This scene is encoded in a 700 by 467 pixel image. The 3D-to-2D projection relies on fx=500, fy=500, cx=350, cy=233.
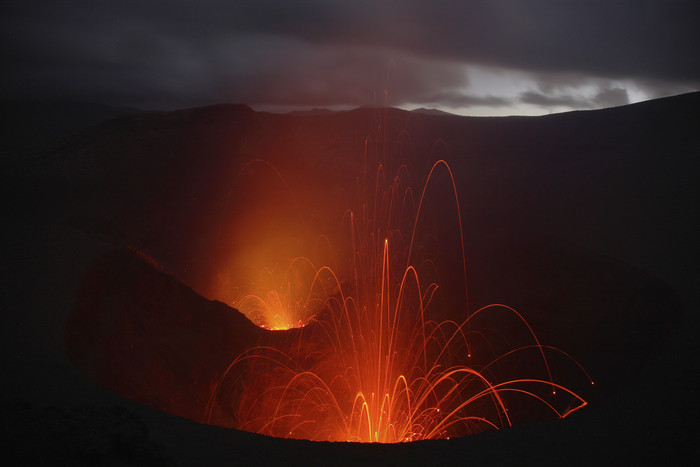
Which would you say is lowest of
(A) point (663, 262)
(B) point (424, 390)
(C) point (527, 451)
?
(B) point (424, 390)

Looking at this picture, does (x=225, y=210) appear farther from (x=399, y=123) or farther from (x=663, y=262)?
(x=663, y=262)

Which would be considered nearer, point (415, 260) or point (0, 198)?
point (0, 198)

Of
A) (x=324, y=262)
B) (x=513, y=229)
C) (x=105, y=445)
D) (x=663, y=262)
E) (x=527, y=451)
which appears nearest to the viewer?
(x=105, y=445)

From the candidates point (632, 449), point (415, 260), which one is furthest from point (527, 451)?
point (415, 260)

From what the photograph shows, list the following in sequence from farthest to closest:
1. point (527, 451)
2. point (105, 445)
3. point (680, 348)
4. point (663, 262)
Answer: point (663, 262) → point (680, 348) → point (527, 451) → point (105, 445)

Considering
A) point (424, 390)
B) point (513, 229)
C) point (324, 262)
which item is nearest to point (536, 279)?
point (513, 229)

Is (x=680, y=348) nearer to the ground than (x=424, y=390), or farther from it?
farther from it
